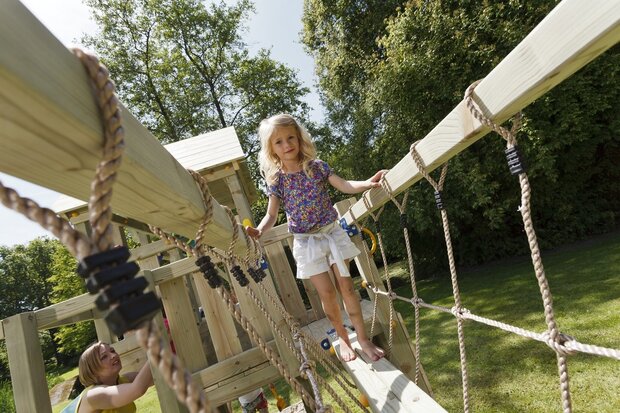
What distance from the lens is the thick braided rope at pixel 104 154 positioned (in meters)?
0.37

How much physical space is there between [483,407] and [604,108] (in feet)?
21.1

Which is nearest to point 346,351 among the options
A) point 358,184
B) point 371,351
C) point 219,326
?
point 371,351

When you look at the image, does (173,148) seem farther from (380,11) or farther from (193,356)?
(380,11)

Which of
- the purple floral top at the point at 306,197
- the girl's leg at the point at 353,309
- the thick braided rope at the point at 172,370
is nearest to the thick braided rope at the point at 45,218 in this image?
the thick braided rope at the point at 172,370

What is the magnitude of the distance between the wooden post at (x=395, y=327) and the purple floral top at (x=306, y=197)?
0.47 metres

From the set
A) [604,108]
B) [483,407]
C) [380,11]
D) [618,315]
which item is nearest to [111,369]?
[483,407]

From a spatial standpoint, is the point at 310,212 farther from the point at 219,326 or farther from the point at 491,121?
the point at 491,121

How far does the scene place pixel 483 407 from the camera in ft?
10.1

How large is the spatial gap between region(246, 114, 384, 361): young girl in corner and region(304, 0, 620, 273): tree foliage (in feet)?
17.5

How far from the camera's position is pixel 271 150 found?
259cm

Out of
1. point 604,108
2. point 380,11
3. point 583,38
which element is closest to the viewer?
point 583,38

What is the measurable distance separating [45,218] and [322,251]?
1.99 metres

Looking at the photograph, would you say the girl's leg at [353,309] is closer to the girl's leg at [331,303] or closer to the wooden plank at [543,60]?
the girl's leg at [331,303]

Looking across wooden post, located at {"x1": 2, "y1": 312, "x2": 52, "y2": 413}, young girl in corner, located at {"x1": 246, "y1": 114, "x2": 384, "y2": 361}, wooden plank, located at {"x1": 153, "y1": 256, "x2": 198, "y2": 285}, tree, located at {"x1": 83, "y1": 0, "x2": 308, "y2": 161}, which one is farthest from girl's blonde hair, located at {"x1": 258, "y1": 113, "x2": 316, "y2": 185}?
tree, located at {"x1": 83, "y1": 0, "x2": 308, "y2": 161}
